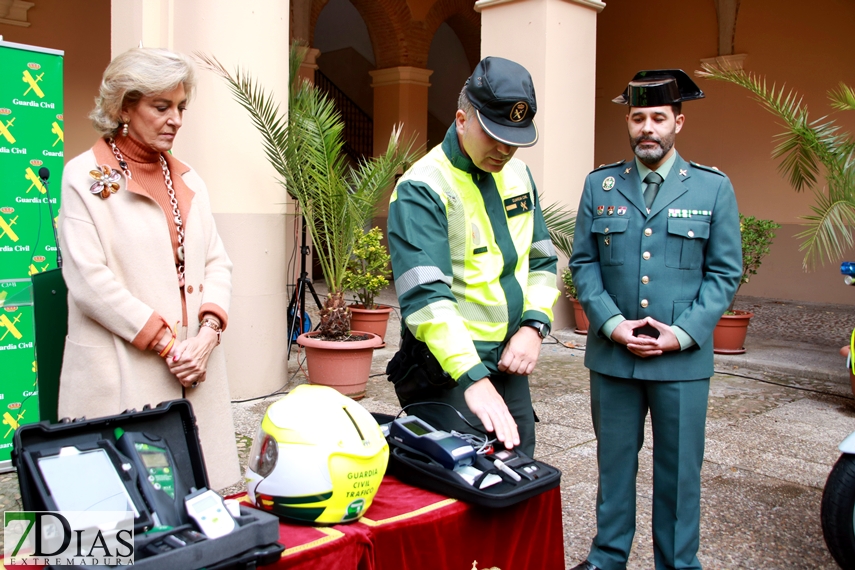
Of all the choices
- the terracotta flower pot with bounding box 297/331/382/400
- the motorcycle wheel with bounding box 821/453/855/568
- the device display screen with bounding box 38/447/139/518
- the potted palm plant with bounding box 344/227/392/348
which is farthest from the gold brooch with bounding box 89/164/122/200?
the potted palm plant with bounding box 344/227/392/348

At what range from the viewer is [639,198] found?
2801 mm

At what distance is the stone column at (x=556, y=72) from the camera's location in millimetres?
7969

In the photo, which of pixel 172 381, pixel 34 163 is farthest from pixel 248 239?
pixel 172 381

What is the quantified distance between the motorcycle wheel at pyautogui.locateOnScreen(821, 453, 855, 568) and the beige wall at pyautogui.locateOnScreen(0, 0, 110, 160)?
897 centimetres

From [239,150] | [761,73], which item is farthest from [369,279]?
[761,73]

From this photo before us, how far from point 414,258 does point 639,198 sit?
1.14 m

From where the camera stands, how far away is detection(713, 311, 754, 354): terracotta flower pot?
7.49m

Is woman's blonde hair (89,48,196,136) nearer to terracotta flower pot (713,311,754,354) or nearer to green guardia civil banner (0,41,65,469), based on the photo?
green guardia civil banner (0,41,65,469)

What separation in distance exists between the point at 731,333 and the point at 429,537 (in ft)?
21.4

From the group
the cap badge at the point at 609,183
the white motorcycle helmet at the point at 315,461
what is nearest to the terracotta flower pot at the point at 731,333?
the cap badge at the point at 609,183

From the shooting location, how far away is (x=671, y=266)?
2.71m

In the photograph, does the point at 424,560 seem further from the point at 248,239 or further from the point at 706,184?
the point at 248,239

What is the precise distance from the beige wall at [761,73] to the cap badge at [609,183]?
909 centimetres

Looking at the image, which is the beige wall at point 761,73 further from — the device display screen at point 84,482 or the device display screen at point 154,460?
the device display screen at point 84,482
